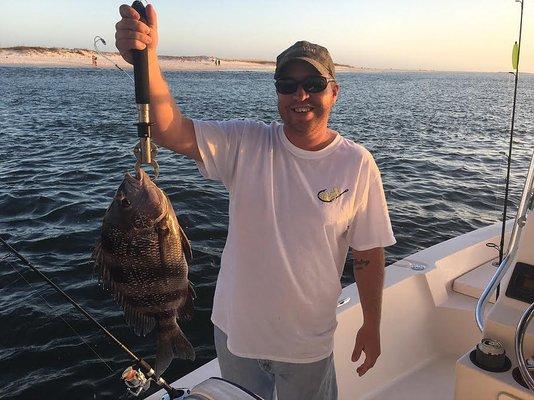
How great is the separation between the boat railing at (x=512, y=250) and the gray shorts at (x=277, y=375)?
875 millimetres

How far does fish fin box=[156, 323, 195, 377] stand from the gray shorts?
0.92ft

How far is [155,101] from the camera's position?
2.01 m

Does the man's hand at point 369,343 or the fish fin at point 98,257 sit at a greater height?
the fish fin at point 98,257

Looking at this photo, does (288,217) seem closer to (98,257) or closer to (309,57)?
(309,57)

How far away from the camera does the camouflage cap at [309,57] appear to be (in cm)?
231

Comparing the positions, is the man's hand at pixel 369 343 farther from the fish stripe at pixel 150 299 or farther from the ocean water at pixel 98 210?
the ocean water at pixel 98 210

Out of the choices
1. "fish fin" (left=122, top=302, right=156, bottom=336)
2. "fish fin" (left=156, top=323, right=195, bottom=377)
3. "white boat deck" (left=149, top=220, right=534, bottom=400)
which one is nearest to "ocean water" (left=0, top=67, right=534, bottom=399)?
"white boat deck" (left=149, top=220, right=534, bottom=400)

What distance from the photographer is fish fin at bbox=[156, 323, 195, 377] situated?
7.42ft

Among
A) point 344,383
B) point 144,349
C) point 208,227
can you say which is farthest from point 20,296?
point 344,383

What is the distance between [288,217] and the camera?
2.31m

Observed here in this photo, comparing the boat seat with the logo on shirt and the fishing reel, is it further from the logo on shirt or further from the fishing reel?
the fishing reel

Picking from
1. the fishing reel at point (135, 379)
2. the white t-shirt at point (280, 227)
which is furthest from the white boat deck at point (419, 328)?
the fishing reel at point (135, 379)

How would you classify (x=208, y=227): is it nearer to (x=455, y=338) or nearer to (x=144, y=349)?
(x=144, y=349)

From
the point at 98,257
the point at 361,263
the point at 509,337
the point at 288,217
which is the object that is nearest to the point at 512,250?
the point at 509,337
